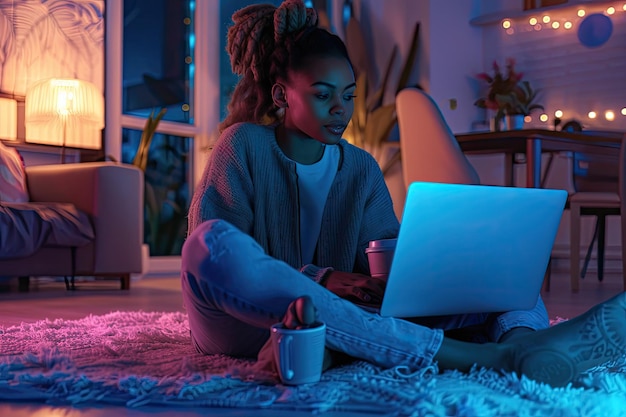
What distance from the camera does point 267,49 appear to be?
1474 millimetres

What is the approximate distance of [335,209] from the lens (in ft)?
4.69

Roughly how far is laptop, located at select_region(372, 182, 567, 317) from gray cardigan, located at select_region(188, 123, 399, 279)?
321mm

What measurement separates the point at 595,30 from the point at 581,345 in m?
4.83

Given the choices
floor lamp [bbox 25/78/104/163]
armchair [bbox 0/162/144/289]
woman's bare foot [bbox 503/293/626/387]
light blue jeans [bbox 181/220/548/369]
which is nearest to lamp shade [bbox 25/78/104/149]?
floor lamp [bbox 25/78/104/163]

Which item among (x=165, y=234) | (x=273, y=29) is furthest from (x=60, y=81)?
(x=273, y=29)

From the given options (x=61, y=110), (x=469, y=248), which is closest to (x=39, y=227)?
(x=61, y=110)

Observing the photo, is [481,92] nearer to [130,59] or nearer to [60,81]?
[130,59]

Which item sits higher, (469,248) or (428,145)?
(428,145)

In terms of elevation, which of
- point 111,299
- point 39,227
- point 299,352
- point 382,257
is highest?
point 382,257

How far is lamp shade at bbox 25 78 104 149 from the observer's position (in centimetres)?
413

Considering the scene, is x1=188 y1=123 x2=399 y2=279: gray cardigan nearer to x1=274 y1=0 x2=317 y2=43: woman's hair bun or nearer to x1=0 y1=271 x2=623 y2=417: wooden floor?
x1=274 y1=0 x2=317 y2=43: woman's hair bun

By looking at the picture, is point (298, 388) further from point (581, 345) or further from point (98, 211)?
point (98, 211)

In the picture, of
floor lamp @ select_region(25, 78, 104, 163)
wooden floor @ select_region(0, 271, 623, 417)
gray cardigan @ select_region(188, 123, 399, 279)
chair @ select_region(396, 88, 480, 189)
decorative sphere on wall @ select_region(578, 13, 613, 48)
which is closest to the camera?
gray cardigan @ select_region(188, 123, 399, 279)

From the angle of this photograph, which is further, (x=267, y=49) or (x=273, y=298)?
(x=267, y=49)
